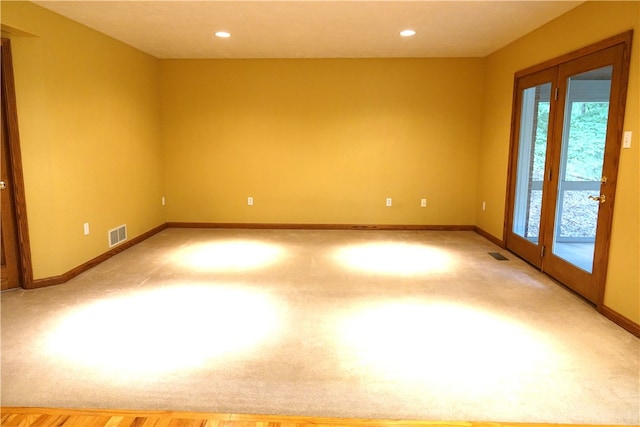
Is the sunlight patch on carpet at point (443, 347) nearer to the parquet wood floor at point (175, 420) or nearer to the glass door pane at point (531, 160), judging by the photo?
the parquet wood floor at point (175, 420)

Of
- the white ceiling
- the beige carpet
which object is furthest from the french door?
the white ceiling

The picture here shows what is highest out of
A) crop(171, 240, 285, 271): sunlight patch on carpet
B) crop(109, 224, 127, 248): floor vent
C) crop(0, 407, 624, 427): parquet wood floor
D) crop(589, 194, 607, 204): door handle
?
crop(589, 194, 607, 204): door handle

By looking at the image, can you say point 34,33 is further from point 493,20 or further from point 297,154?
point 493,20

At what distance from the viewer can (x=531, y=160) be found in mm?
4555

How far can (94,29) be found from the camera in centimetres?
437

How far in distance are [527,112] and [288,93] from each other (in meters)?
3.18

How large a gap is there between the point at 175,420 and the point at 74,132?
3.31 meters

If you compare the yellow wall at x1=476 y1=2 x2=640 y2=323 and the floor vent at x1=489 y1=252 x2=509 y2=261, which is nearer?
the yellow wall at x1=476 y1=2 x2=640 y2=323

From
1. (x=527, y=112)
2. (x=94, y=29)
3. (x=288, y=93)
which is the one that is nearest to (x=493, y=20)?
(x=527, y=112)

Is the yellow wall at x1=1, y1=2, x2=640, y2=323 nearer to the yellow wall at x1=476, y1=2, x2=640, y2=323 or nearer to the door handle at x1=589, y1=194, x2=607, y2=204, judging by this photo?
the yellow wall at x1=476, y1=2, x2=640, y2=323

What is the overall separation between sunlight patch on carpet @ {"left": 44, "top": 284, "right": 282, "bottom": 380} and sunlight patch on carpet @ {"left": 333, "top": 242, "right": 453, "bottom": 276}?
4.50ft

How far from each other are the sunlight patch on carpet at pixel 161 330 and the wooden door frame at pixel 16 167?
2.83 feet

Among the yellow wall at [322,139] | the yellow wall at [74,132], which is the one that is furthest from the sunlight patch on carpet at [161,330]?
the yellow wall at [322,139]

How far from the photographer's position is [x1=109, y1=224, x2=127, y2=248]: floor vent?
4.82m
